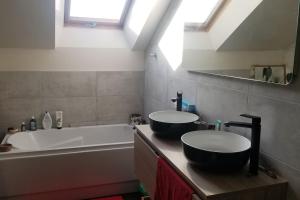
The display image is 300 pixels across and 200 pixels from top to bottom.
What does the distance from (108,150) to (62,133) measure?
0.78m

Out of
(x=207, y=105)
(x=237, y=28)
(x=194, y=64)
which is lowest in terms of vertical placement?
(x=207, y=105)

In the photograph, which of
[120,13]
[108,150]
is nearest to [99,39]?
[120,13]

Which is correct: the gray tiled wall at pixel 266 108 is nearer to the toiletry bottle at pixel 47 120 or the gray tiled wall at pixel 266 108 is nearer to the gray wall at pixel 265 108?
the gray wall at pixel 265 108

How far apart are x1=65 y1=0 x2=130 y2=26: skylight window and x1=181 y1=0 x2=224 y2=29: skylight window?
1015 mm

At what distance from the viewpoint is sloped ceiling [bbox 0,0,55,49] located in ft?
8.61

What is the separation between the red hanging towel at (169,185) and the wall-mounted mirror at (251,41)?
2.18 ft

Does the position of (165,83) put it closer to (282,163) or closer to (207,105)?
(207,105)

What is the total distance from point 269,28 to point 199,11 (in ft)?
2.71

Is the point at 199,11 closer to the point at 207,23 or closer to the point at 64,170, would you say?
the point at 207,23

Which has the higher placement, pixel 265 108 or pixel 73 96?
pixel 265 108

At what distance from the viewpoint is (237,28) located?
181 centimetres

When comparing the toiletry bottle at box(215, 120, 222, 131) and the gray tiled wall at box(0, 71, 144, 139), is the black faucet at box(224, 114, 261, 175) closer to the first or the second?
the toiletry bottle at box(215, 120, 222, 131)

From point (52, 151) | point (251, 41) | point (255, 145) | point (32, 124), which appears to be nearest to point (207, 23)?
point (251, 41)

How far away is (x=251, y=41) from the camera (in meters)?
1.69
